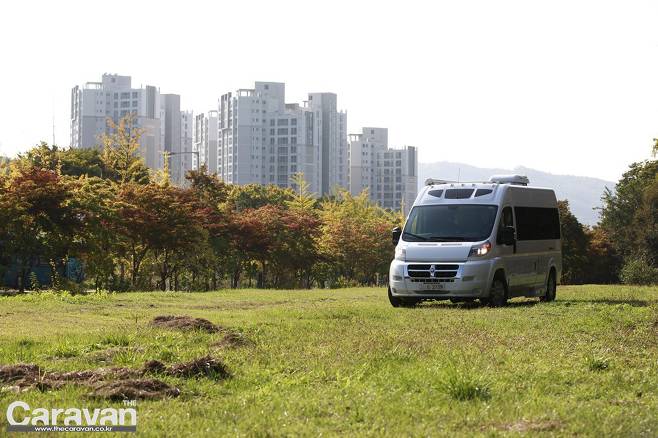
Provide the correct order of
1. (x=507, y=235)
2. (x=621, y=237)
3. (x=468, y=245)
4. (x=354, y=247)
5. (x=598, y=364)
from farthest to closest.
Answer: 1. (x=621, y=237)
2. (x=354, y=247)
3. (x=507, y=235)
4. (x=468, y=245)
5. (x=598, y=364)

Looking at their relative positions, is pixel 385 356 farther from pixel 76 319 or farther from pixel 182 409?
pixel 76 319

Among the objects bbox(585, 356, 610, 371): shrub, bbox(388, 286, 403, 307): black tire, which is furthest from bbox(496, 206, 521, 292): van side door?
bbox(585, 356, 610, 371): shrub

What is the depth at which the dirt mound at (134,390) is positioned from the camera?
862 centimetres

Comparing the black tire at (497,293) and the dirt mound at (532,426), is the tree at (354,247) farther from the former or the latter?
the dirt mound at (532,426)

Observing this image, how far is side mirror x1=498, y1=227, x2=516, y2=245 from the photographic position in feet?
72.2

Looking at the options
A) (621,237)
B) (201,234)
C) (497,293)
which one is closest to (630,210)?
(621,237)

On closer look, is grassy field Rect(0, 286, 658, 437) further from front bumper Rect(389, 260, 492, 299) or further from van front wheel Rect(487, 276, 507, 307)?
van front wheel Rect(487, 276, 507, 307)

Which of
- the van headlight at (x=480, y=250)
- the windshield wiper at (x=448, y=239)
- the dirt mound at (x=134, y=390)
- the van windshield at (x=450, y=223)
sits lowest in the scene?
the dirt mound at (x=134, y=390)

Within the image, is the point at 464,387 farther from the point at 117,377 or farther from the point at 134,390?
the point at 117,377

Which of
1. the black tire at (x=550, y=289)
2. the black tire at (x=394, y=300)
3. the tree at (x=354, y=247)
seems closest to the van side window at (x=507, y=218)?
the black tire at (x=394, y=300)

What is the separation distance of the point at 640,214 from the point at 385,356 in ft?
182

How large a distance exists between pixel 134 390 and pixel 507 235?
1453cm

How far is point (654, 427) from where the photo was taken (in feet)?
25.0

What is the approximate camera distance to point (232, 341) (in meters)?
12.8
